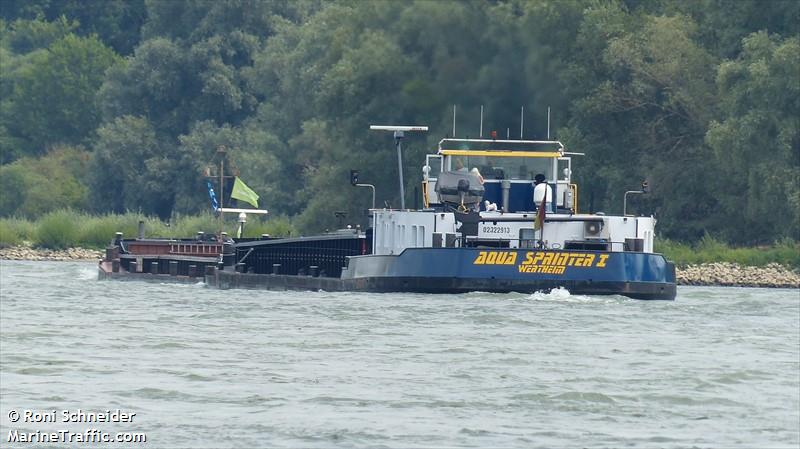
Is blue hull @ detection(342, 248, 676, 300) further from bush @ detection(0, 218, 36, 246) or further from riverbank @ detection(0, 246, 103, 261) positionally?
bush @ detection(0, 218, 36, 246)

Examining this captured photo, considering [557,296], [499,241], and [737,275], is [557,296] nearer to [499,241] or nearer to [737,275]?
[499,241]

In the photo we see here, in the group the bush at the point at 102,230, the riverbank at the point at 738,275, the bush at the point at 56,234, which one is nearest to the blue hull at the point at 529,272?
the riverbank at the point at 738,275

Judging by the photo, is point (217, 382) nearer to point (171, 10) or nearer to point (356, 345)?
point (356, 345)

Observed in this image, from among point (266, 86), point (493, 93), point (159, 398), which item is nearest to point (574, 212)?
point (493, 93)

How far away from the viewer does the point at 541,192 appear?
127ft

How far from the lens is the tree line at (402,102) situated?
56562mm

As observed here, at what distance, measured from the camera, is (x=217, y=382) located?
915 inches

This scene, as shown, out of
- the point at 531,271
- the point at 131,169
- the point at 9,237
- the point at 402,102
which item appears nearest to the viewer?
the point at 531,271

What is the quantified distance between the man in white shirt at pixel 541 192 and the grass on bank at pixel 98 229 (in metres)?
34.7

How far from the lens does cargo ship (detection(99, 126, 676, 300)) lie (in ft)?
122
